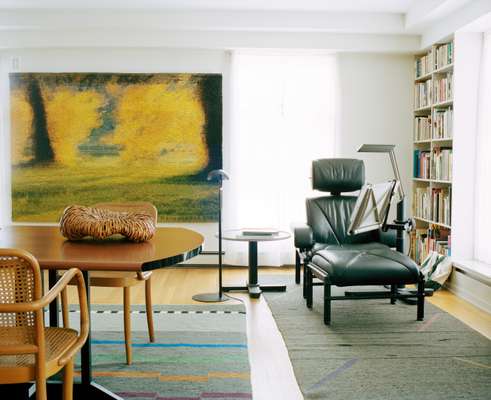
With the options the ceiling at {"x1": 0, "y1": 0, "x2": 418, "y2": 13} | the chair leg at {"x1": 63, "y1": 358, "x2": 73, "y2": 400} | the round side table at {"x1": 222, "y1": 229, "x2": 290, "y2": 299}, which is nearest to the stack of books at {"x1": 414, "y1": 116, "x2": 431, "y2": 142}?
the ceiling at {"x1": 0, "y1": 0, "x2": 418, "y2": 13}

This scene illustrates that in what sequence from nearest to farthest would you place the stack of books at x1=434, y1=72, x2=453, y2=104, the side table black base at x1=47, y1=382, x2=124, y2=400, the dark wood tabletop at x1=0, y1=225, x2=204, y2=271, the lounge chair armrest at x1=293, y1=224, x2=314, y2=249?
the dark wood tabletop at x1=0, y1=225, x2=204, y2=271 → the side table black base at x1=47, y1=382, x2=124, y2=400 → the lounge chair armrest at x1=293, y1=224, x2=314, y2=249 → the stack of books at x1=434, y1=72, x2=453, y2=104

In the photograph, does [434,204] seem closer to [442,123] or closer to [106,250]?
[442,123]

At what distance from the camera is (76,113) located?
6.09 meters

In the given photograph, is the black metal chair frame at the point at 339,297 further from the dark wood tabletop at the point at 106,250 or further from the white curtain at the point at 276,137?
the white curtain at the point at 276,137

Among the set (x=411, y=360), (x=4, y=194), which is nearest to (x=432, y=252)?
(x=411, y=360)

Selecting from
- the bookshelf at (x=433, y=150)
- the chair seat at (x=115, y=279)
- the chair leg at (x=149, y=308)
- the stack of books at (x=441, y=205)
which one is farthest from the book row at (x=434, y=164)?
the chair seat at (x=115, y=279)

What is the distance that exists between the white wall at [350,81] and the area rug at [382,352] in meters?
2.05

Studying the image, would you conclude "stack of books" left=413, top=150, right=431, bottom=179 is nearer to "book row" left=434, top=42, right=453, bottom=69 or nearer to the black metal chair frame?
"book row" left=434, top=42, right=453, bottom=69

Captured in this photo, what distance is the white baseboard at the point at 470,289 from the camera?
4.49 meters

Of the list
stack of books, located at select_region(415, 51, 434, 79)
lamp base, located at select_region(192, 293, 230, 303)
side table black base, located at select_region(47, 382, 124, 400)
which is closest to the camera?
side table black base, located at select_region(47, 382, 124, 400)

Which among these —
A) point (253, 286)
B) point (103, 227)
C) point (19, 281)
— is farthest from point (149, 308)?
point (19, 281)

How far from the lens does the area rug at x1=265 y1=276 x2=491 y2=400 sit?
2.89 metres

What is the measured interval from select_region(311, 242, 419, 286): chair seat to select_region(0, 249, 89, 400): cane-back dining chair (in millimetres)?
2355

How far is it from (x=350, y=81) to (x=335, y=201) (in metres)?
1.68
